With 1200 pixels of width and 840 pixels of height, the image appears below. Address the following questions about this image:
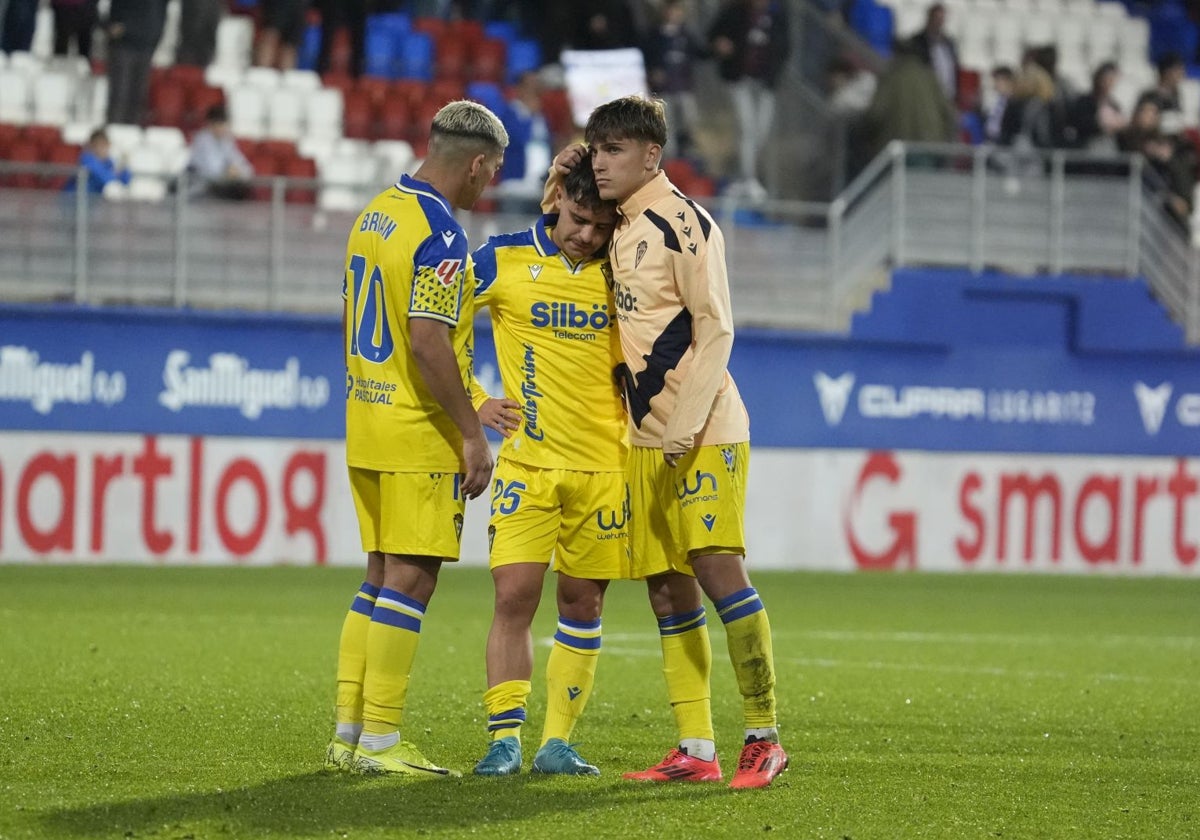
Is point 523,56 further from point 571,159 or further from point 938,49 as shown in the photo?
point 571,159

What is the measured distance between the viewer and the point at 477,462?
6207 millimetres

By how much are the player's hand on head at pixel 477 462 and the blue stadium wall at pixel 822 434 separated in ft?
32.9

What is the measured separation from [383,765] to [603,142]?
85.4 inches

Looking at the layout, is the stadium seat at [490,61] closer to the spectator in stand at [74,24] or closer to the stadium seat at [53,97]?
the spectator in stand at [74,24]

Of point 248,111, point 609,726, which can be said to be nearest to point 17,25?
point 248,111

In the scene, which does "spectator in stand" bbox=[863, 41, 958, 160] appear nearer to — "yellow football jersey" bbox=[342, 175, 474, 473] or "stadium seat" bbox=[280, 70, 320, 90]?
"stadium seat" bbox=[280, 70, 320, 90]

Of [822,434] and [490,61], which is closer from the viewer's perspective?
[822,434]

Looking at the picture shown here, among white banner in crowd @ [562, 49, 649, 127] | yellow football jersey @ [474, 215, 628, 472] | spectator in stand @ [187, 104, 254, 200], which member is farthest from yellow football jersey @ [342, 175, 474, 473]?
white banner in crowd @ [562, 49, 649, 127]

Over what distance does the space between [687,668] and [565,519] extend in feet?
2.13

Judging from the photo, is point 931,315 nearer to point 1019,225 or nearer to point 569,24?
point 1019,225

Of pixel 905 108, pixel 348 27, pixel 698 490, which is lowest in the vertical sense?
pixel 698 490

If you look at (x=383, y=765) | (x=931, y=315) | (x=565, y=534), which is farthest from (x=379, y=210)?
(x=931, y=315)

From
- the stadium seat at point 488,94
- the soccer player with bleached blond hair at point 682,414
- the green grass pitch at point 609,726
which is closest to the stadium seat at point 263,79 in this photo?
the stadium seat at point 488,94

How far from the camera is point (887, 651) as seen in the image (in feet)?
36.4
